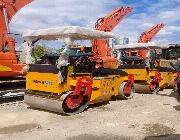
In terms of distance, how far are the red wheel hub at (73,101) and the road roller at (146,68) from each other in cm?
448

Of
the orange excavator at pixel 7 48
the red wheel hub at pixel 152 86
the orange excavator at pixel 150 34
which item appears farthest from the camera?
the orange excavator at pixel 150 34

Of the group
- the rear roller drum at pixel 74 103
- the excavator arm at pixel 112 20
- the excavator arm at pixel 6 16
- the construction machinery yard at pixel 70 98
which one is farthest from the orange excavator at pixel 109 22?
the rear roller drum at pixel 74 103

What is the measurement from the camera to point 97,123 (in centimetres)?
847

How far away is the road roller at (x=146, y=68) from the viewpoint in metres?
13.7

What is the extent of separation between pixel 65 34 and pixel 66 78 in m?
1.14

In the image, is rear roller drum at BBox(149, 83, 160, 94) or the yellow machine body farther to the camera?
rear roller drum at BBox(149, 83, 160, 94)

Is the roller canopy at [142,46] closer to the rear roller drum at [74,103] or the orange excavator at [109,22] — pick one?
the rear roller drum at [74,103]

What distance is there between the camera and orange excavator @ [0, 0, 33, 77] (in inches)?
430

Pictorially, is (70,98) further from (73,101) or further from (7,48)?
(7,48)

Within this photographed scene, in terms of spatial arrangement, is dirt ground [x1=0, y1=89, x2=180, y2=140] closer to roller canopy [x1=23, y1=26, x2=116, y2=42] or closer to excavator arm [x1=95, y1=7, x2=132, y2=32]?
roller canopy [x1=23, y1=26, x2=116, y2=42]

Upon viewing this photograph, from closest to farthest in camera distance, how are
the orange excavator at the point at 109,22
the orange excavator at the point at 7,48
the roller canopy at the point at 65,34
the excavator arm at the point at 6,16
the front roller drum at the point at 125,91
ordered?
the roller canopy at the point at 65,34, the orange excavator at the point at 7,48, the excavator arm at the point at 6,16, the front roller drum at the point at 125,91, the orange excavator at the point at 109,22

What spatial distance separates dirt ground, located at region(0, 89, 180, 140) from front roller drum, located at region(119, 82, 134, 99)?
0.76m

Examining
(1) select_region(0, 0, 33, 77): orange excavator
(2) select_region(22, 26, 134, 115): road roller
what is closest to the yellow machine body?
(2) select_region(22, 26, 134, 115): road roller

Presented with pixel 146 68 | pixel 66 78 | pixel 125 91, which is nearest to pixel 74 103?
pixel 66 78
